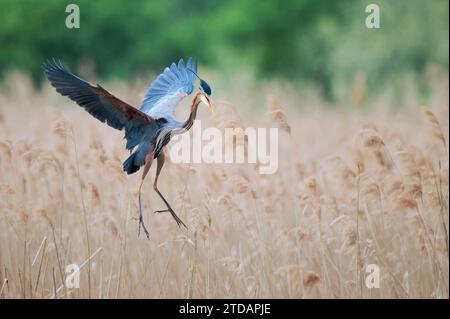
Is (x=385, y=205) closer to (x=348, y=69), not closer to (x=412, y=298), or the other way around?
(x=412, y=298)

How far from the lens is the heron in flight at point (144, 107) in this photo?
10.7 feet

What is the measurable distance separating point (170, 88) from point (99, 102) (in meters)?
0.39

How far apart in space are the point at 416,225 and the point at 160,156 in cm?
139

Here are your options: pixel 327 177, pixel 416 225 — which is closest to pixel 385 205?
pixel 416 225

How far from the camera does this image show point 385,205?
4512 millimetres

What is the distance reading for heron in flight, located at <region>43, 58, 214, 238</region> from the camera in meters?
3.26

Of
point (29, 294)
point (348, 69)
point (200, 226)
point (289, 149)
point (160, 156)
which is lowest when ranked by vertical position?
point (29, 294)

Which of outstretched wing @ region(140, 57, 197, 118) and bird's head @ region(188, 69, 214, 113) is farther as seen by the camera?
outstretched wing @ region(140, 57, 197, 118)

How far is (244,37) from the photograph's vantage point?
14.0 metres
